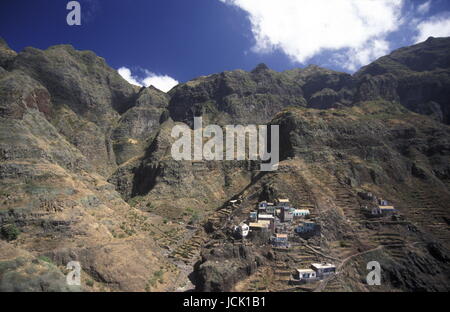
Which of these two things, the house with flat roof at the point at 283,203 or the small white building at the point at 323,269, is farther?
the house with flat roof at the point at 283,203

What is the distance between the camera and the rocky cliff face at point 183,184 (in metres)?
44.9

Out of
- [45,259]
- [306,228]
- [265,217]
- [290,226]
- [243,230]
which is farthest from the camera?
[265,217]

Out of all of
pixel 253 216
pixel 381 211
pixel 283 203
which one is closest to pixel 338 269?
pixel 283 203

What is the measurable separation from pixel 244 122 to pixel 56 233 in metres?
105

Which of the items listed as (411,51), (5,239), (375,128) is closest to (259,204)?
(5,239)

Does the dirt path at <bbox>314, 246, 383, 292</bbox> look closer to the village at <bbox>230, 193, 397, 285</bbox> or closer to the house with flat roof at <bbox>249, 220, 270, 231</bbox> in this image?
the village at <bbox>230, 193, 397, 285</bbox>

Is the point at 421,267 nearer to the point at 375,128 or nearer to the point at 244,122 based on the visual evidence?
the point at 375,128

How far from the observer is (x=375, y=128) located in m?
89.7

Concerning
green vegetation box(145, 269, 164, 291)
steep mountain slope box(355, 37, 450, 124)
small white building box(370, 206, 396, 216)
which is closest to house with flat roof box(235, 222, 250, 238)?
green vegetation box(145, 269, 164, 291)

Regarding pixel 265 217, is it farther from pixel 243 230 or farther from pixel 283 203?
pixel 243 230

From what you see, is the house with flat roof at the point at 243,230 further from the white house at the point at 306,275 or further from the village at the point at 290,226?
the white house at the point at 306,275

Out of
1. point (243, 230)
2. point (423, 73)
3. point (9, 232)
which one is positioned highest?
point (423, 73)

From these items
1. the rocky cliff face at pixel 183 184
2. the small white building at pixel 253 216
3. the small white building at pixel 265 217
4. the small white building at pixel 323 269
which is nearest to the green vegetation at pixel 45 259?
the rocky cliff face at pixel 183 184

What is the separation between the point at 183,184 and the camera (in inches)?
3765
